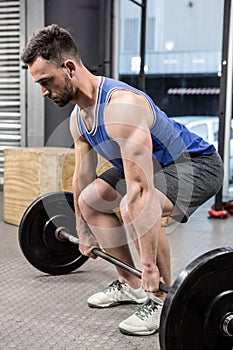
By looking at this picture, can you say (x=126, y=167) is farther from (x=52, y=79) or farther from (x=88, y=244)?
(x=88, y=244)

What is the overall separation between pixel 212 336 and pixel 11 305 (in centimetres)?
80

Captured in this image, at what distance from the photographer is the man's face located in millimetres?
1325

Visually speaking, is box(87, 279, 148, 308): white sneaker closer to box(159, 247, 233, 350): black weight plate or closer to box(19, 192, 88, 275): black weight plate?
box(19, 192, 88, 275): black weight plate

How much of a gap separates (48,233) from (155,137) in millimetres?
712

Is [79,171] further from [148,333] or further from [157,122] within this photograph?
[148,333]

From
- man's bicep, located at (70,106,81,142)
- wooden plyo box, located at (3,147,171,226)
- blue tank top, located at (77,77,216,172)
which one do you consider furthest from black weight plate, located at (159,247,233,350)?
wooden plyo box, located at (3,147,171,226)

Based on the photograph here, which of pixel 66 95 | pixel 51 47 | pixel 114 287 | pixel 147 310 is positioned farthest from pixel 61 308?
pixel 51 47

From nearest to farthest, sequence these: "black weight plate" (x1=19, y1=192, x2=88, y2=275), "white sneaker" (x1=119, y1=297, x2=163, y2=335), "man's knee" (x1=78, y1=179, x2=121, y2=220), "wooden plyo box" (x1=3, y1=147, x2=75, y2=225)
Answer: "white sneaker" (x1=119, y1=297, x2=163, y2=335) < "man's knee" (x1=78, y1=179, x2=121, y2=220) < "black weight plate" (x1=19, y1=192, x2=88, y2=275) < "wooden plyo box" (x1=3, y1=147, x2=75, y2=225)

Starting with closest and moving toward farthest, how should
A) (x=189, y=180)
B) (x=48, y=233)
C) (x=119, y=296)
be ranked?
(x=189, y=180) < (x=119, y=296) < (x=48, y=233)

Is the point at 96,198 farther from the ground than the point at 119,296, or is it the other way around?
the point at 96,198

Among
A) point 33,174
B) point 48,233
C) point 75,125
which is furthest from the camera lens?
point 33,174

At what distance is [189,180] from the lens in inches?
57.7

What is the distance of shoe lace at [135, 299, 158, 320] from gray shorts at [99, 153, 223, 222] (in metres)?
0.29

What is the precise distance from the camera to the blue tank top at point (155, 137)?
1.38 metres
